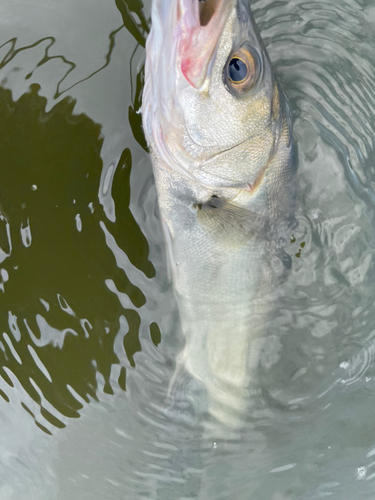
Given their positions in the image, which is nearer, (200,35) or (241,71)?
(200,35)

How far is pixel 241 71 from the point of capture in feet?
5.23

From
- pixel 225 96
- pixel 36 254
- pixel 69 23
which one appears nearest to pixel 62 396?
pixel 36 254

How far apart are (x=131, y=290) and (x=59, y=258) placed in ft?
1.26

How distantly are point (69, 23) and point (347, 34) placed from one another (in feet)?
4.99

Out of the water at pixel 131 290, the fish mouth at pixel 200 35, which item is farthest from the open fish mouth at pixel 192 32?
the water at pixel 131 290

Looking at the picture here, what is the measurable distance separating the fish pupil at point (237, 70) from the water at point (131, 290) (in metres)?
0.58

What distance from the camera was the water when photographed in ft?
6.64

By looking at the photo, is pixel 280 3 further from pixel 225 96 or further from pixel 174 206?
pixel 174 206

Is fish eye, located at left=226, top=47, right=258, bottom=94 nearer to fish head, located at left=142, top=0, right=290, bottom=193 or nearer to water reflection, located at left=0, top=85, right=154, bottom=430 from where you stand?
fish head, located at left=142, top=0, right=290, bottom=193

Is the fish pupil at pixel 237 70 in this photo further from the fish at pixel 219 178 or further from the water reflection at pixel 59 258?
the water reflection at pixel 59 258

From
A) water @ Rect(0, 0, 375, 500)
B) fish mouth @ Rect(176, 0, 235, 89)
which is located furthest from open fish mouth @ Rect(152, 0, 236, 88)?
water @ Rect(0, 0, 375, 500)

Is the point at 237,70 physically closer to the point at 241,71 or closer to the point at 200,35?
the point at 241,71

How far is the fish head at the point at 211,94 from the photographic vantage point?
1.50 meters

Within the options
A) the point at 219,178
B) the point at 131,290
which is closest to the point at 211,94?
the point at 219,178
